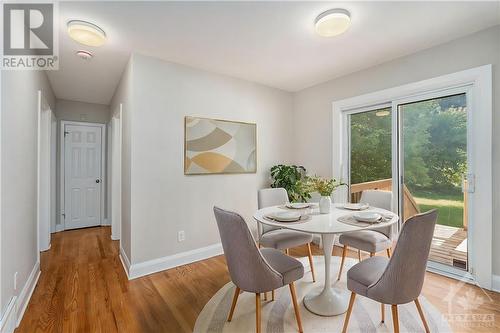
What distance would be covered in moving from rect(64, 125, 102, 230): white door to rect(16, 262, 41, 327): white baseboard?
2.20 m

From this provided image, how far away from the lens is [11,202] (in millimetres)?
1752

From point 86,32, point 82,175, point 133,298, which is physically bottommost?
point 133,298

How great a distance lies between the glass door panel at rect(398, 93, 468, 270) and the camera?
2439 mm

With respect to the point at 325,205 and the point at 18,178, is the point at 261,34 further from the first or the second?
the point at 18,178

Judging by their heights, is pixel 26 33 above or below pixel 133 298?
above

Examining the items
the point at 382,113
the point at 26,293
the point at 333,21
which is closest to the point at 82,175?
the point at 26,293

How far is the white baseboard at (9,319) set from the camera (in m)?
1.52

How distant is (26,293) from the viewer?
6.80 ft

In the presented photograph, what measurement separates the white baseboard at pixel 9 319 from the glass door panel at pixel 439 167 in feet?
12.1

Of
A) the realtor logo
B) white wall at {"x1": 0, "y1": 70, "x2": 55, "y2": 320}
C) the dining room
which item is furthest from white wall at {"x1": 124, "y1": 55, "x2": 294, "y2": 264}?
white wall at {"x1": 0, "y1": 70, "x2": 55, "y2": 320}

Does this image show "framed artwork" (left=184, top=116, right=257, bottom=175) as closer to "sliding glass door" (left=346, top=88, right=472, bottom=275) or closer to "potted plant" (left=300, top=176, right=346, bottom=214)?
"potted plant" (left=300, top=176, right=346, bottom=214)

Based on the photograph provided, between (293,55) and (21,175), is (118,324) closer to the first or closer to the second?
(21,175)

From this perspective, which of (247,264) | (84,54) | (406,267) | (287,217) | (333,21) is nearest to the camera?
(406,267)

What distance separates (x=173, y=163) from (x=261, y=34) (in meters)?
1.69
